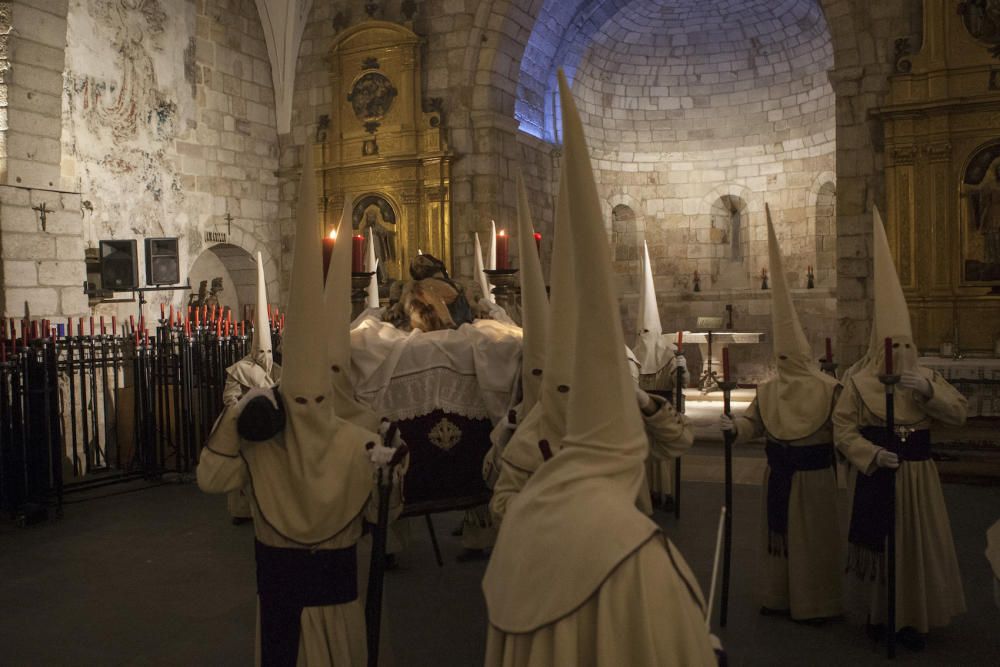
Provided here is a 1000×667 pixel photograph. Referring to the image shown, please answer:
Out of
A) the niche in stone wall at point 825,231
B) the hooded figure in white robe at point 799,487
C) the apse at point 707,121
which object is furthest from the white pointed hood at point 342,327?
the niche in stone wall at point 825,231

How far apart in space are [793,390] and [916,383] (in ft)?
1.89

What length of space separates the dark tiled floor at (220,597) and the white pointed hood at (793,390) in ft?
3.17

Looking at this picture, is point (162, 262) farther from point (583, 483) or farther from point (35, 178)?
Answer: point (583, 483)

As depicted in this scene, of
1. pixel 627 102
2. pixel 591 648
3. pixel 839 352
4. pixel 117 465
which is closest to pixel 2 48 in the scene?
pixel 117 465

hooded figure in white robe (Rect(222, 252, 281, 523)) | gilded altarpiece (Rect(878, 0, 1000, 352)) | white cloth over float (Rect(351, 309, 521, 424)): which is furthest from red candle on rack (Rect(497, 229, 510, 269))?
gilded altarpiece (Rect(878, 0, 1000, 352))

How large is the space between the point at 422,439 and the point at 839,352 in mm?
6272

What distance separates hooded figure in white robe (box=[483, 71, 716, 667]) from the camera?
1493 millimetres

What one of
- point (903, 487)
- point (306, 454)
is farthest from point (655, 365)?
point (306, 454)

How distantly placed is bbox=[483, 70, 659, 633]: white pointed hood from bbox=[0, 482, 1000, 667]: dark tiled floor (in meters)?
1.73

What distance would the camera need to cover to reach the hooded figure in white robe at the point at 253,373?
5.78m

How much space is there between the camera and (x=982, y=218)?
846cm

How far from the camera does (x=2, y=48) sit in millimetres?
7574

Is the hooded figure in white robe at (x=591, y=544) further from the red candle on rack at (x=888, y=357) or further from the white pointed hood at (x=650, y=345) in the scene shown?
A: the white pointed hood at (x=650, y=345)

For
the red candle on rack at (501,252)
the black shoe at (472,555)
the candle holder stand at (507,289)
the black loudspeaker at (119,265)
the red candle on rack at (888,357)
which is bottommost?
the black shoe at (472,555)
